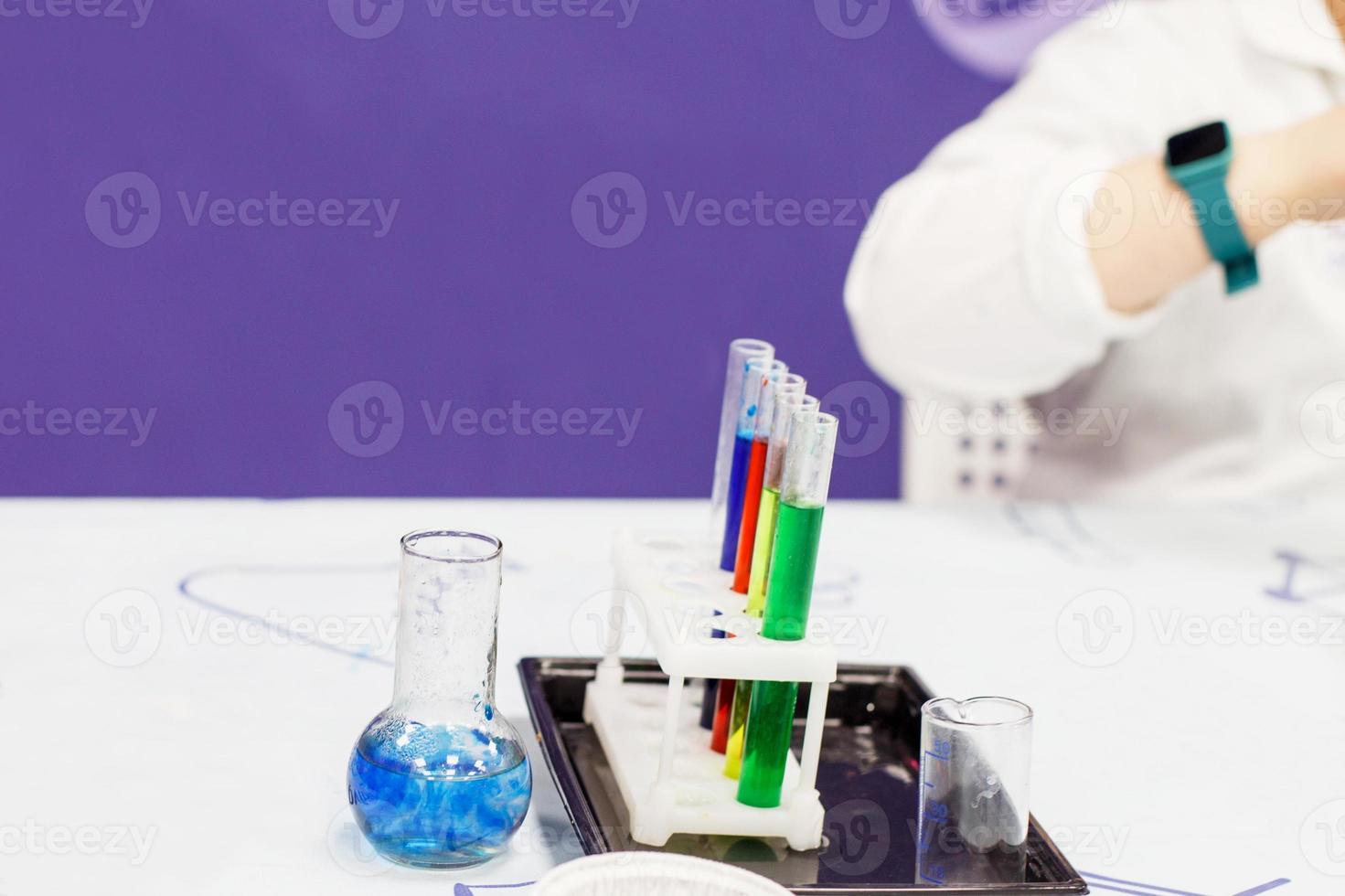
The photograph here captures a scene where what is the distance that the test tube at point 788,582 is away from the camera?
27.9 inches

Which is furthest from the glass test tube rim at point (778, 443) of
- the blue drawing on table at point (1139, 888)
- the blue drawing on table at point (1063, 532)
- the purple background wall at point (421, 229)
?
the purple background wall at point (421, 229)

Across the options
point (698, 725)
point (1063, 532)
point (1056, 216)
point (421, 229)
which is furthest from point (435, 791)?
point (421, 229)

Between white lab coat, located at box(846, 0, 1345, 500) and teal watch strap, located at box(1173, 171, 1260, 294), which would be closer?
teal watch strap, located at box(1173, 171, 1260, 294)

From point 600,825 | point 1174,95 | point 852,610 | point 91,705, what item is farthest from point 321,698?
point 1174,95

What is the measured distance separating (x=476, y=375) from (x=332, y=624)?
1.00 metres

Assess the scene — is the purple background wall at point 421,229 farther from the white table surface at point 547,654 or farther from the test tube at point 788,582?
the test tube at point 788,582

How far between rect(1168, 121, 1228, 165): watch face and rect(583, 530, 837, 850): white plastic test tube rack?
791mm

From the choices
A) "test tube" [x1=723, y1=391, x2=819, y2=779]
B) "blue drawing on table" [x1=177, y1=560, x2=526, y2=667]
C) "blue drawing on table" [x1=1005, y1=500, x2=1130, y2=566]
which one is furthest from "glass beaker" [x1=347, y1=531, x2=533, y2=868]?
"blue drawing on table" [x1=1005, y1=500, x2=1130, y2=566]

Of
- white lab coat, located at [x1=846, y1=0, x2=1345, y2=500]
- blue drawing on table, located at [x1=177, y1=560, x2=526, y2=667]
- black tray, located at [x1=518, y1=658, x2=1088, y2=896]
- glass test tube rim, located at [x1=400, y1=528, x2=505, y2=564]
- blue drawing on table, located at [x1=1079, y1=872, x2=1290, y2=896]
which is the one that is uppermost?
white lab coat, located at [x1=846, y1=0, x2=1345, y2=500]

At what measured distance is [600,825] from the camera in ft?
2.36

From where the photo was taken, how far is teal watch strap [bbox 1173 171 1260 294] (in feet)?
4.53

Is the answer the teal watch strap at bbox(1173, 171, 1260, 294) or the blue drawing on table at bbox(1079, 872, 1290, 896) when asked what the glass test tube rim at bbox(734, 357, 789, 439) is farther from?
the teal watch strap at bbox(1173, 171, 1260, 294)

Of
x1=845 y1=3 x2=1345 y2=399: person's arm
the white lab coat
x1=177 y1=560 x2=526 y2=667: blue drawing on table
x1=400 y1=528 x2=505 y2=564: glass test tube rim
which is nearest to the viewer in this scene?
x1=400 y1=528 x2=505 y2=564: glass test tube rim

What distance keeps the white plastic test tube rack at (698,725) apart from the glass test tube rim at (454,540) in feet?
0.32
